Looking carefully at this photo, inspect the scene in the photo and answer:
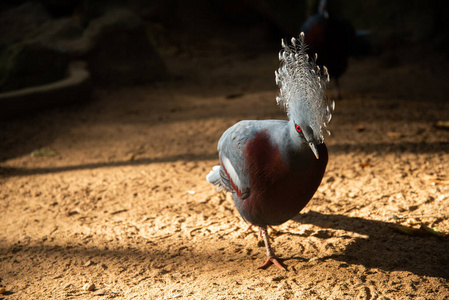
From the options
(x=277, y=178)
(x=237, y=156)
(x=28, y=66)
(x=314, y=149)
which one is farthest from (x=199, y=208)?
(x=28, y=66)

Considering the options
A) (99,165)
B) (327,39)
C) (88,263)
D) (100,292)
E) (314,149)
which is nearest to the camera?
(314,149)

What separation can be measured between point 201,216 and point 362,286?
1306 millimetres

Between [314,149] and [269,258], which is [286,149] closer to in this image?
[314,149]

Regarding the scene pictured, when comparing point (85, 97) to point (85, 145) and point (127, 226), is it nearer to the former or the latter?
point (85, 145)

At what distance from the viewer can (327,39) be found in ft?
17.5

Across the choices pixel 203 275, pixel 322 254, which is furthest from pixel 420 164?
pixel 203 275

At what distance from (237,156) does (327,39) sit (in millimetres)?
3451

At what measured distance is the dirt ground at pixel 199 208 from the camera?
2426mm

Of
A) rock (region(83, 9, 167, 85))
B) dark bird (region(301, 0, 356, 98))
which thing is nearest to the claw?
dark bird (region(301, 0, 356, 98))

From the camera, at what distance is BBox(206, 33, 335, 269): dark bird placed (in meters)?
2.10

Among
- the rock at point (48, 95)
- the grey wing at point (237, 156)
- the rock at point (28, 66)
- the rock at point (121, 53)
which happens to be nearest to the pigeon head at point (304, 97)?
the grey wing at point (237, 156)

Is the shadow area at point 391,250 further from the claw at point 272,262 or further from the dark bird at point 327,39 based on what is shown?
the dark bird at point 327,39

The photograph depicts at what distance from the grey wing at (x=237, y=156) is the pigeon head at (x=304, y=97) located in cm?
28

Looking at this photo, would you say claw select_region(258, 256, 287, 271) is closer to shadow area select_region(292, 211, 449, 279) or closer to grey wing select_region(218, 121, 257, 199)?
shadow area select_region(292, 211, 449, 279)
